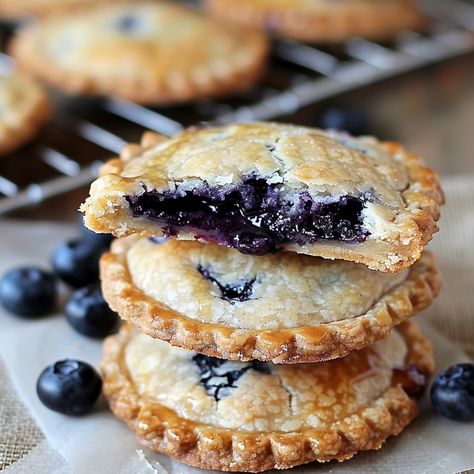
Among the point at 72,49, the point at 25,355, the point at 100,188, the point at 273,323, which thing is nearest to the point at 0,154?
the point at 72,49

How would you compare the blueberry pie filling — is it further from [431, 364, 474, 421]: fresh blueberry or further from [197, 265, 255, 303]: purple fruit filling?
[431, 364, 474, 421]: fresh blueberry

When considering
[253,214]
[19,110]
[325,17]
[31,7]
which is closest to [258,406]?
[253,214]

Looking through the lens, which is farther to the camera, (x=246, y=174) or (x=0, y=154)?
(x=0, y=154)

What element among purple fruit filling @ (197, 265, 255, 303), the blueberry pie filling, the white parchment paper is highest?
purple fruit filling @ (197, 265, 255, 303)

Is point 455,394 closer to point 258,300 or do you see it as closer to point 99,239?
point 258,300

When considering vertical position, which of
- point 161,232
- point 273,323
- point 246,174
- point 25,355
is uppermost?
point 246,174

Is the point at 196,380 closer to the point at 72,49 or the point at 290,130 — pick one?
the point at 290,130

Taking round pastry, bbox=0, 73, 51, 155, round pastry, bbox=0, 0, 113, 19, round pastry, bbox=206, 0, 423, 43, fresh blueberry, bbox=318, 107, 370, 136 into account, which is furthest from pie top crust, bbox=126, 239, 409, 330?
round pastry, bbox=0, 0, 113, 19

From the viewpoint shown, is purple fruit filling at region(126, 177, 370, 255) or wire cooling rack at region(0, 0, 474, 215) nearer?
purple fruit filling at region(126, 177, 370, 255)
